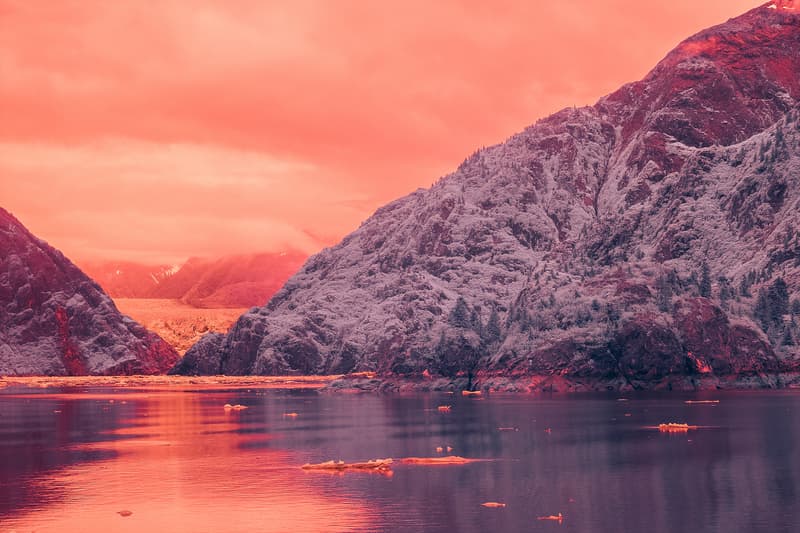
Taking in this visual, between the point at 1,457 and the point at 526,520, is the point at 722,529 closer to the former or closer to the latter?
the point at 526,520

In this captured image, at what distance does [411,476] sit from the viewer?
311ft

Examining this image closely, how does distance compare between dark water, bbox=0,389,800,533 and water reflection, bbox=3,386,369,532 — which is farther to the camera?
water reflection, bbox=3,386,369,532

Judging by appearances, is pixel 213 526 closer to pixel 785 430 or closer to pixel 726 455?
pixel 726 455

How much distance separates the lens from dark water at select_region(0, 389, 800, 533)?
73.9m

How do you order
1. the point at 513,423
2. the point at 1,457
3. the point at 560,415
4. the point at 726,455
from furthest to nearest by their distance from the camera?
1. the point at 560,415
2. the point at 513,423
3. the point at 1,457
4. the point at 726,455

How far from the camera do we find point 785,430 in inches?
5231

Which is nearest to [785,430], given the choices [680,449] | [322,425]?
[680,449]

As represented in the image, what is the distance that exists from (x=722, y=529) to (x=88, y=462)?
67363mm

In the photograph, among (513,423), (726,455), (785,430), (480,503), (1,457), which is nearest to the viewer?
(480,503)

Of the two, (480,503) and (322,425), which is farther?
(322,425)

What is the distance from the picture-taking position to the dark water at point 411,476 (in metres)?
73.9

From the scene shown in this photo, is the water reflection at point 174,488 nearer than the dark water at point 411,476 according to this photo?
No

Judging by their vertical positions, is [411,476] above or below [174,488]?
below

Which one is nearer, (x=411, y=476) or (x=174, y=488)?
(x=174, y=488)
